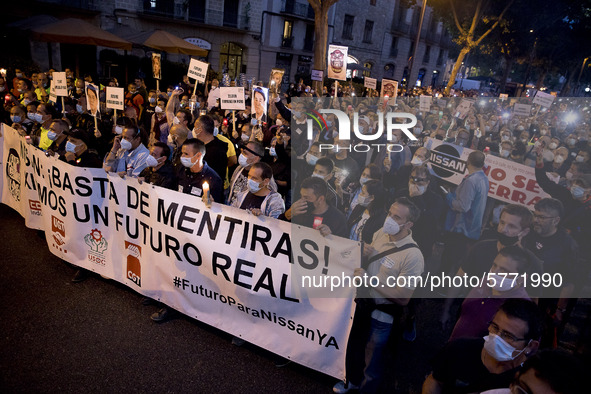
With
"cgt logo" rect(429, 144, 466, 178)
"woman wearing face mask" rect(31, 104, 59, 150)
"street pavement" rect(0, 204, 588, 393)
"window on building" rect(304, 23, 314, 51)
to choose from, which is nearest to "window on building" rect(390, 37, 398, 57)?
"window on building" rect(304, 23, 314, 51)

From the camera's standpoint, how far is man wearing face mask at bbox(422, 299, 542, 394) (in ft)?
7.31

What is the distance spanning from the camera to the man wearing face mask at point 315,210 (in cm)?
363

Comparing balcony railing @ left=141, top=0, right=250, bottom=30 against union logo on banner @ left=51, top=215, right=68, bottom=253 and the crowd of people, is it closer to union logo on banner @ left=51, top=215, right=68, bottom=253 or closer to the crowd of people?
the crowd of people

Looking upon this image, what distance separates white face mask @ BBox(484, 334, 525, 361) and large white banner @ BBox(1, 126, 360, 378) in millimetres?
1026

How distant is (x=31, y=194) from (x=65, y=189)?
119cm

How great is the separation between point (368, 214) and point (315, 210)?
732 millimetres

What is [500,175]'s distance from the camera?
575 cm

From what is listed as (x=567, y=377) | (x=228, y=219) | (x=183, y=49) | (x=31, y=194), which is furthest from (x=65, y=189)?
(x=183, y=49)

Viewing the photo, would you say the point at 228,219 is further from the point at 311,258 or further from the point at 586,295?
the point at 586,295

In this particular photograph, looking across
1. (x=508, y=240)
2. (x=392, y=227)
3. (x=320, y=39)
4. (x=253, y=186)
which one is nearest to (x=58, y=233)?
(x=253, y=186)

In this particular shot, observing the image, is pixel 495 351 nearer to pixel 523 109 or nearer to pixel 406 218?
pixel 406 218

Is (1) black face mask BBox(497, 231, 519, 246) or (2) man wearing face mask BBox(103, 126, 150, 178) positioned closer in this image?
(1) black face mask BBox(497, 231, 519, 246)

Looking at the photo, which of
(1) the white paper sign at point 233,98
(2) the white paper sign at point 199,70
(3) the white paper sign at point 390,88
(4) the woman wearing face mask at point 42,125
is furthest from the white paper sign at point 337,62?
(4) the woman wearing face mask at point 42,125

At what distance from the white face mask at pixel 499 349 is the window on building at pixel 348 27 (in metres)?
38.4
